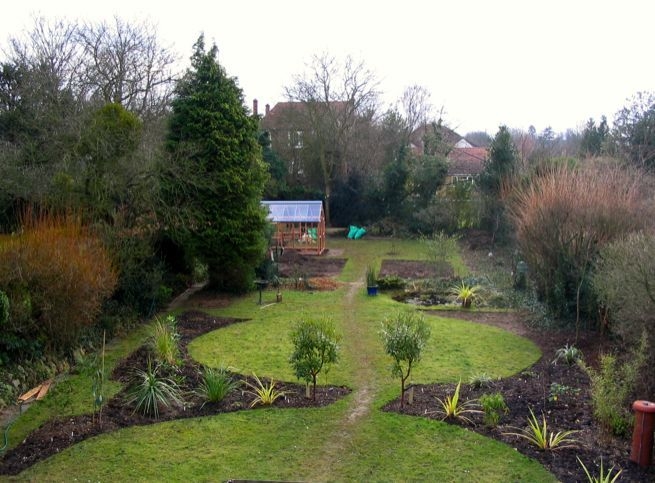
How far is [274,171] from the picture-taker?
105 ft

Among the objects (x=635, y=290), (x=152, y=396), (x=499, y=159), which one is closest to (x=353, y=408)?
(x=152, y=396)

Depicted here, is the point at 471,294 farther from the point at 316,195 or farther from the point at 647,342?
the point at 316,195

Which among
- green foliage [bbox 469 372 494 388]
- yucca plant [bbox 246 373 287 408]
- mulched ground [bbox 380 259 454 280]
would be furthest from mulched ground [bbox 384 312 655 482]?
mulched ground [bbox 380 259 454 280]

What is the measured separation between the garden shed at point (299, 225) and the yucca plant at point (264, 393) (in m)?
15.5

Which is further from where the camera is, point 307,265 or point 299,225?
point 299,225

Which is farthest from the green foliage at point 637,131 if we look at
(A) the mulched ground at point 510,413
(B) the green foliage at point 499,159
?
(A) the mulched ground at point 510,413

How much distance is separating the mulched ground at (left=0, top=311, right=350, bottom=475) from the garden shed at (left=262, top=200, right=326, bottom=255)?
568 inches

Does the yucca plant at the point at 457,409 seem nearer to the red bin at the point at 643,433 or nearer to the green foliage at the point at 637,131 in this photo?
the red bin at the point at 643,433

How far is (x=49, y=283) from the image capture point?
9.36 m

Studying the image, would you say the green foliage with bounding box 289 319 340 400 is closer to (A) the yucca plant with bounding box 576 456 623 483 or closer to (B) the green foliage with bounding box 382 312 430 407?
(B) the green foliage with bounding box 382 312 430 407

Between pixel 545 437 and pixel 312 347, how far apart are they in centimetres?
327

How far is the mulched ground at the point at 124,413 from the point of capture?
22.5ft

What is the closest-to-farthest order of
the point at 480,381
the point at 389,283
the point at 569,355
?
the point at 480,381
the point at 569,355
the point at 389,283

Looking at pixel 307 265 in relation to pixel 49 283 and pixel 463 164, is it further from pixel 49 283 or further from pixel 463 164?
pixel 463 164
